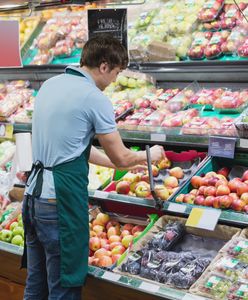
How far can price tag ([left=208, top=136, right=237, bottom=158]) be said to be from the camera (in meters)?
2.88

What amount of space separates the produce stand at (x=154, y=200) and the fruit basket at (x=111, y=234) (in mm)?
50

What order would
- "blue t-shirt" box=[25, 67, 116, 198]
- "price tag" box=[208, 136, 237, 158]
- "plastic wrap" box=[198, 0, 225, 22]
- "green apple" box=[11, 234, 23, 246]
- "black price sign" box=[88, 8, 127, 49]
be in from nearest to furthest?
"blue t-shirt" box=[25, 67, 116, 198] < "price tag" box=[208, 136, 237, 158] < "green apple" box=[11, 234, 23, 246] < "black price sign" box=[88, 8, 127, 49] < "plastic wrap" box=[198, 0, 225, 22]

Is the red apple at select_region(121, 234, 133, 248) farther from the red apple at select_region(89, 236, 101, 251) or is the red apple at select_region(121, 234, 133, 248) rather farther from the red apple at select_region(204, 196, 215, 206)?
the red apple at select_region(204, 196, 215, 206)

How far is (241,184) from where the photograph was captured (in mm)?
2920

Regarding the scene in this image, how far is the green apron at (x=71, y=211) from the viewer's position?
97.7 inches

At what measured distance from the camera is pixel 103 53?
2.50 m

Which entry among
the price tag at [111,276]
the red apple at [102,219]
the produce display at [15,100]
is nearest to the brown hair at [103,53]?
the price tag at [111,276]

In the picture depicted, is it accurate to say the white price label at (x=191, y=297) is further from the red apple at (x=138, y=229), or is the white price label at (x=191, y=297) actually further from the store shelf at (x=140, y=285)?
the red apple at (x=138, y=229)

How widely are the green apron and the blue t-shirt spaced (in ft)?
0.12

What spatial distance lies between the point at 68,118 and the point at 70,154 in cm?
17

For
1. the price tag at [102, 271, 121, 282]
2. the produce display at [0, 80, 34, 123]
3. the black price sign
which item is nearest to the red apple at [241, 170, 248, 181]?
the price tag at [102, 271, 121, 282]

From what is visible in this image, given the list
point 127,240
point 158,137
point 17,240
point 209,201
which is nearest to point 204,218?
point 209,201

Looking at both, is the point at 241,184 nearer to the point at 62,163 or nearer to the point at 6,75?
the point at 62,163

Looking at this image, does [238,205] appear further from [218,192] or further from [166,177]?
[166,177]
